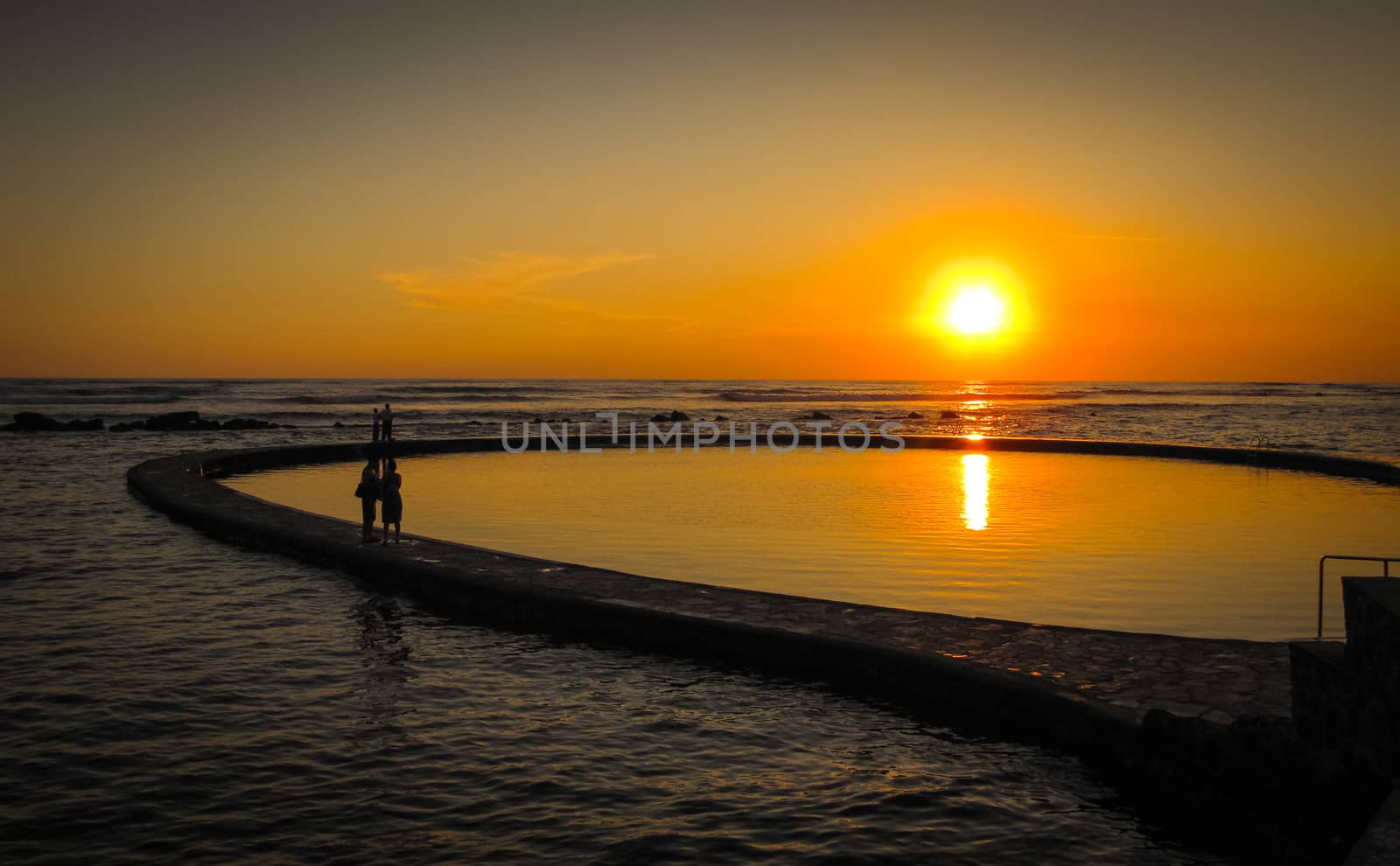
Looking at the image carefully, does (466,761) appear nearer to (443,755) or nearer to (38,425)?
(443,755)

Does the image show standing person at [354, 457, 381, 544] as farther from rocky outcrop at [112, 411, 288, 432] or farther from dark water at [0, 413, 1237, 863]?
rocky outcrop at [112, 411, 288, 432]

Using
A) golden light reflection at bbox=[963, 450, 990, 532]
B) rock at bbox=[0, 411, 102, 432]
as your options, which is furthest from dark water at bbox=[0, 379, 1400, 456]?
golden light reflection at bbox=[963, 450, 990, 532]

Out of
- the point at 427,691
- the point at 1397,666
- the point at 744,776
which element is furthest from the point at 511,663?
the point at 1397,666

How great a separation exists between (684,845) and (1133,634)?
459 centimetres

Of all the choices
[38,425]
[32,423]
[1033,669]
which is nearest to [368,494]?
[1033,669]

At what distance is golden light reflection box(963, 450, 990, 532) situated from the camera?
16281 mm

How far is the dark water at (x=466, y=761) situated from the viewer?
5277 mm

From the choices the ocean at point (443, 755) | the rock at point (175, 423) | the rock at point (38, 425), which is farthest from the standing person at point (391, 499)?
the rock at point (38, 425)

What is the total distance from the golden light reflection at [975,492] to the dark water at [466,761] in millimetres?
8949

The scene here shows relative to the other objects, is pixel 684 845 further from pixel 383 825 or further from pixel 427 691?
pixel 427 691

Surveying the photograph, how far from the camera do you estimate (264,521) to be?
1434 centimetres

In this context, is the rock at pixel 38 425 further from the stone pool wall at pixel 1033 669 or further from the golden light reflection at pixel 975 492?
the golden light reflection at pixel 975 492

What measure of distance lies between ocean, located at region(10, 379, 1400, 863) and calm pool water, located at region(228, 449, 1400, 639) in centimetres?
324

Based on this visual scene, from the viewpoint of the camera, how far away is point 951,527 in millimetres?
15516
